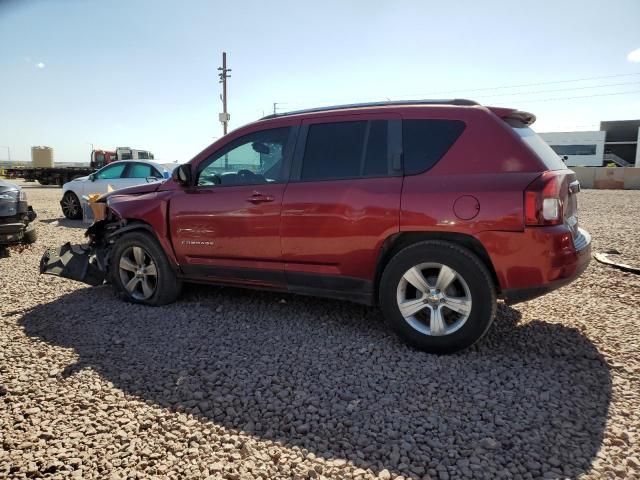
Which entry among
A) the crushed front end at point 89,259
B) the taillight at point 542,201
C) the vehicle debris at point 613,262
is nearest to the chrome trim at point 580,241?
the taillight at point 542,201

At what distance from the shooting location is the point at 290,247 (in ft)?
13.2

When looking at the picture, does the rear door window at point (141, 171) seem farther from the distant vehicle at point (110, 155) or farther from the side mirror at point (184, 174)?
the distant vehicle at point (110, 155)

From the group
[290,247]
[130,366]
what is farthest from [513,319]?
[130,366]

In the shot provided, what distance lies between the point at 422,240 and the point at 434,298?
1.52 feet

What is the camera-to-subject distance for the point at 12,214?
702cm

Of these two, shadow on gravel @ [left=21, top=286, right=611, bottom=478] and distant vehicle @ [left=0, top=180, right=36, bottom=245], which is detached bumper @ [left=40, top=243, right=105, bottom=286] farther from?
Result: distant vehicle @ [left=0, top=180, right=36, bottom=245]

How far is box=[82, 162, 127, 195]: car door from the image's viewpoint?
1158cm

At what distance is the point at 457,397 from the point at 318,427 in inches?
37.5

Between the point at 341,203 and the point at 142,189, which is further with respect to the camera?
the point at 142,189

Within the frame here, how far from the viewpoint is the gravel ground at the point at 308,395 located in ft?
7.55

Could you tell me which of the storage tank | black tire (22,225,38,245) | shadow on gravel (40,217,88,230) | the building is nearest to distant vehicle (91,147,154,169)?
the storage tank

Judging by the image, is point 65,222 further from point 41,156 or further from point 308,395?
point 41,156

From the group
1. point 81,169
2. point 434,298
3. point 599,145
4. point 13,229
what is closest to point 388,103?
point 434,298

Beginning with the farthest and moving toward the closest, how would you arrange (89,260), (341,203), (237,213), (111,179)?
1. (111,179)
2. (89,260)
3. (237,213)
4. (341,203)
